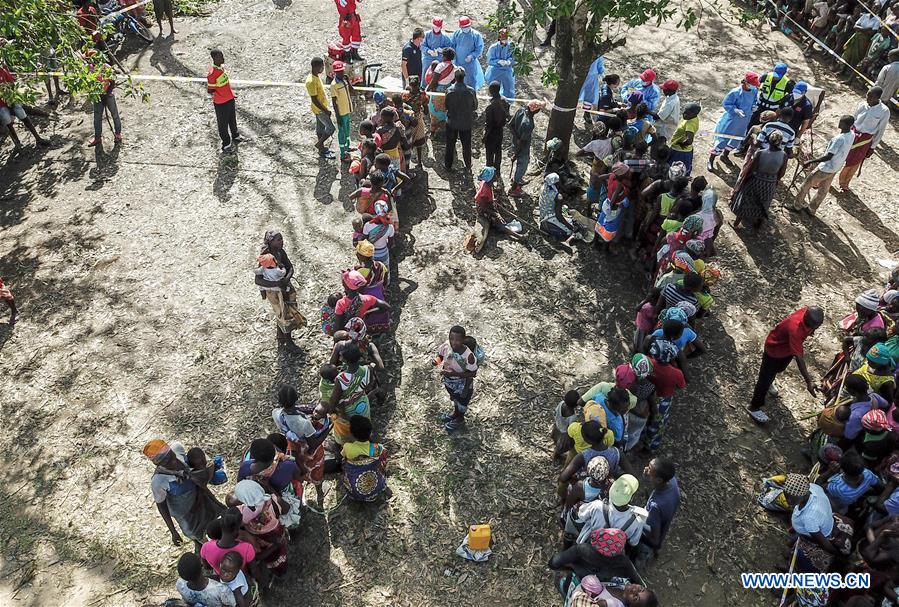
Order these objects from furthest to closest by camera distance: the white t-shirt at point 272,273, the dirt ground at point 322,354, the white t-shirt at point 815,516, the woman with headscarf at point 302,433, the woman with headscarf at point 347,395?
the white t-shirt at point 272,273, the woman with headscarf at point 347,395, the dirt ground at point 322,354, the woman with headscarf at point 302,433, the white t-shirt at point 815,516

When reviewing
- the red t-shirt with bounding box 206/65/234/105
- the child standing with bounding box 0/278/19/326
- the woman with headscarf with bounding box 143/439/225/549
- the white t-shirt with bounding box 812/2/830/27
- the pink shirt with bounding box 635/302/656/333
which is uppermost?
the white t-shirt with bounding box 812/2/830/27

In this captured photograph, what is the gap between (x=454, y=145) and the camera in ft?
38.1

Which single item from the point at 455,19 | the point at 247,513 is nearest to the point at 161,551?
the point at 247,513

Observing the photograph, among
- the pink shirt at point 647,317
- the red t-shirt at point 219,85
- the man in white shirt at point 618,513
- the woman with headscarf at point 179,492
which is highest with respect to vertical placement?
the red t-shirt at point 219,85

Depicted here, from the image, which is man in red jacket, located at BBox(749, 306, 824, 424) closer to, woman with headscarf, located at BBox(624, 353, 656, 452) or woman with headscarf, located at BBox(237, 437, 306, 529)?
woman with headscarf, located at BBox(624, 353, 656, 452)

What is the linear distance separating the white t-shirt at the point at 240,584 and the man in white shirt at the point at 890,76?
14.0m

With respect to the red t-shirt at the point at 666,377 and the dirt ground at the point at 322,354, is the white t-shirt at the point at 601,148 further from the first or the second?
the red t-shirt at the point at 666,377

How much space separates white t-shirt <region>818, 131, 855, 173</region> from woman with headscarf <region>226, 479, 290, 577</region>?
32.4ft

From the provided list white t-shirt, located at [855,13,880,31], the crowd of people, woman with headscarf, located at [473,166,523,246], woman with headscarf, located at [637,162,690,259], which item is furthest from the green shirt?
white t-shirt, located at [855,13,880,31]

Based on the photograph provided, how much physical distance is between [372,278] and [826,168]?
7796 millimetres

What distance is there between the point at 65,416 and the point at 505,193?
25.2 ft

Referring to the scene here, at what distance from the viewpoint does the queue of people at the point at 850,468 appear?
543 cm

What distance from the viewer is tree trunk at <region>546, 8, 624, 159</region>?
387 inches

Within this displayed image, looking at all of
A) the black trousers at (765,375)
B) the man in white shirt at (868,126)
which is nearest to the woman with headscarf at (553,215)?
the black trousers at (765,375)
